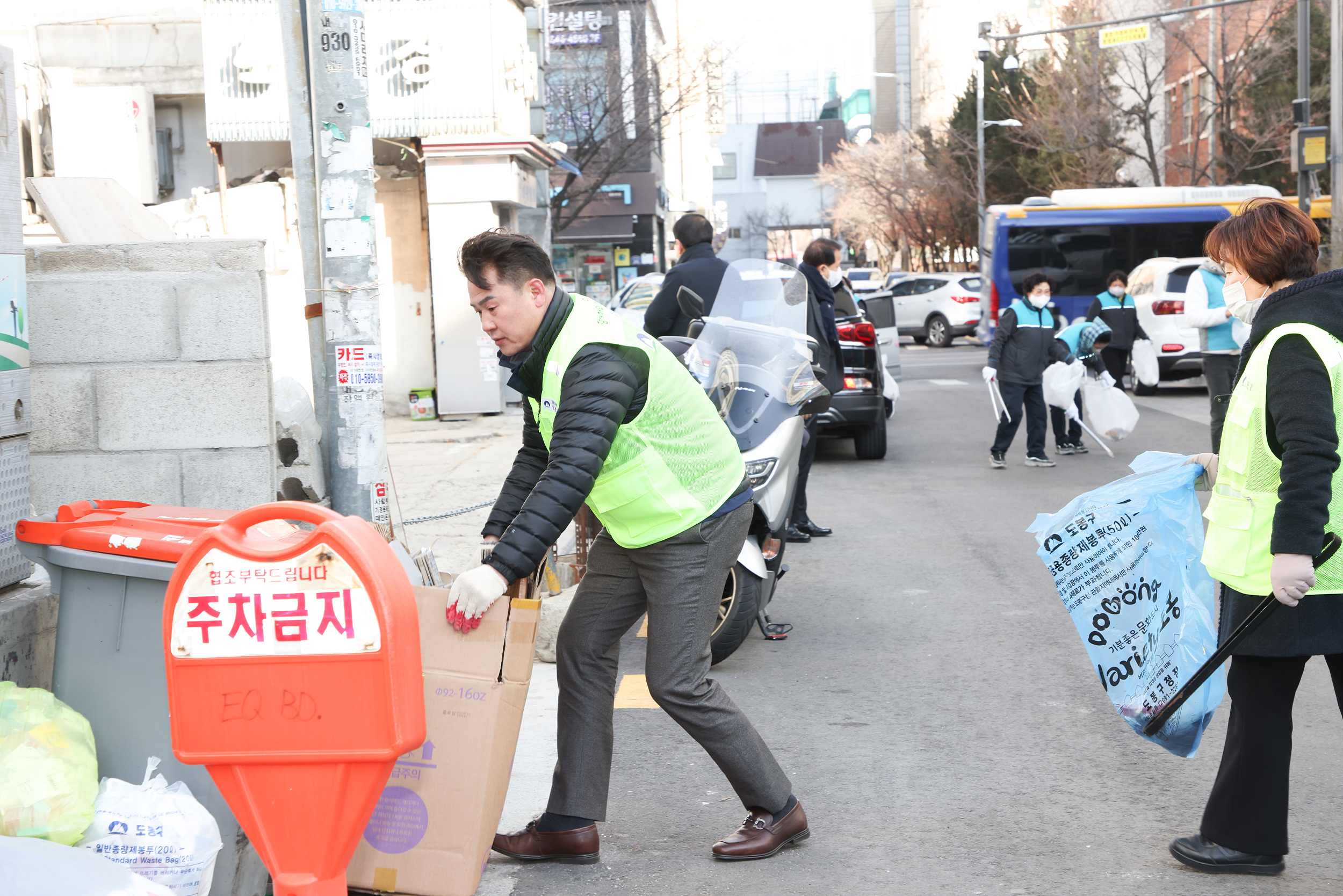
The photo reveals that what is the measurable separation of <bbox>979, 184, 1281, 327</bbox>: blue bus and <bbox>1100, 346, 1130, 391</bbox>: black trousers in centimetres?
560

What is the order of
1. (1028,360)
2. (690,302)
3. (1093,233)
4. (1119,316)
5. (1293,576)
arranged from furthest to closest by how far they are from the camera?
1. (1093,233)
2. (1119,316)
3. (1028,360)
4. (690,302)
5. (1293,576)

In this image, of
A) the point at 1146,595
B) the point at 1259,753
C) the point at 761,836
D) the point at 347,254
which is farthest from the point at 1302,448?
the point at 347,254

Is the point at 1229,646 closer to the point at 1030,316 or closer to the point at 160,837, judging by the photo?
the point at 160,837

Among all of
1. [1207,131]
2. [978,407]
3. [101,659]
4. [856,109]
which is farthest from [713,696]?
[856,109]

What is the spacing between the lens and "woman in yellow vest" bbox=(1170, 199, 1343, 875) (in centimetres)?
313

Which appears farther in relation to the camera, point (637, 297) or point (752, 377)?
Answer: point (637, 297)

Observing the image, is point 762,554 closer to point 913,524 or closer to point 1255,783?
point 1255,783

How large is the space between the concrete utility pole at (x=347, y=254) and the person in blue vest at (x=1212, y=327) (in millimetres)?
5813

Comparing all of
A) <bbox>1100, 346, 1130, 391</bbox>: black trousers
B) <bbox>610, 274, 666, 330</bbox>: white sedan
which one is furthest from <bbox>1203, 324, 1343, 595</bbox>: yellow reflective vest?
<bbox>1100, 346, 1130, 391</bbox>: black trousers

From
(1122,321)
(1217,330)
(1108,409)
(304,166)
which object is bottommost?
(1108,409)

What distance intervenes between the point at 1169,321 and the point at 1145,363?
250cm

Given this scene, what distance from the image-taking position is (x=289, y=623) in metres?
2.71

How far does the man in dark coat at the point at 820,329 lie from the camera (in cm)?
821

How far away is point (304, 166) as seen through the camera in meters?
4.95
